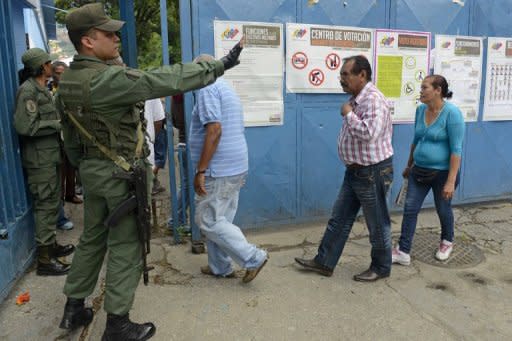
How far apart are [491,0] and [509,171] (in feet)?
7.32

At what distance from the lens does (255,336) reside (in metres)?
2.70

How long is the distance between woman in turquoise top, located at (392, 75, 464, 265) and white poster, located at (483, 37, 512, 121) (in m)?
2.14

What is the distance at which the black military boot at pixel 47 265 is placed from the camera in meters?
3.50

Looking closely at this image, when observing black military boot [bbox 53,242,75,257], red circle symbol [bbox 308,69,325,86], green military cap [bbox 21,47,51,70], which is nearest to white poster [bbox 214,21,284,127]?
red circle symbol [bbox 308,69,325,86]

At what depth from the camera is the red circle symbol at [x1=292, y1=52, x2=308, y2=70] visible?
426cm

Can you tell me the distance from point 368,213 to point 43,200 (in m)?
2.79

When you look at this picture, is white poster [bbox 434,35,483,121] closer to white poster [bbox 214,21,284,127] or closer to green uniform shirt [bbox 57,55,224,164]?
white poster [bbox 214,21,284,127]

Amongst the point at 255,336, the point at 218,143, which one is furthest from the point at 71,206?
the point at 255,336

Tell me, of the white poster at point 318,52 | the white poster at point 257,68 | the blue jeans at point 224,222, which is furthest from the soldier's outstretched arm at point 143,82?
the white poster at point 318,52

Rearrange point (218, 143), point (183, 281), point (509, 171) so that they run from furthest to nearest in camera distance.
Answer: point (509, 171)
point (183, 281)
point (218, 143)

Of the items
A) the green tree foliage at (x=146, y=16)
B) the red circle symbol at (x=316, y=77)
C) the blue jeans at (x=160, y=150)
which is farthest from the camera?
the green tree foliage at (x=146, y=16)

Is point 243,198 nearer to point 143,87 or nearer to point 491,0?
point 143,87

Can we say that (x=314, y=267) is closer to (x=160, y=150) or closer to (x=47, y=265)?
(x=47, y=265)

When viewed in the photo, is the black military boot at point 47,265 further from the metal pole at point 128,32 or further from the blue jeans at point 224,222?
the metal pole at point 128,32
